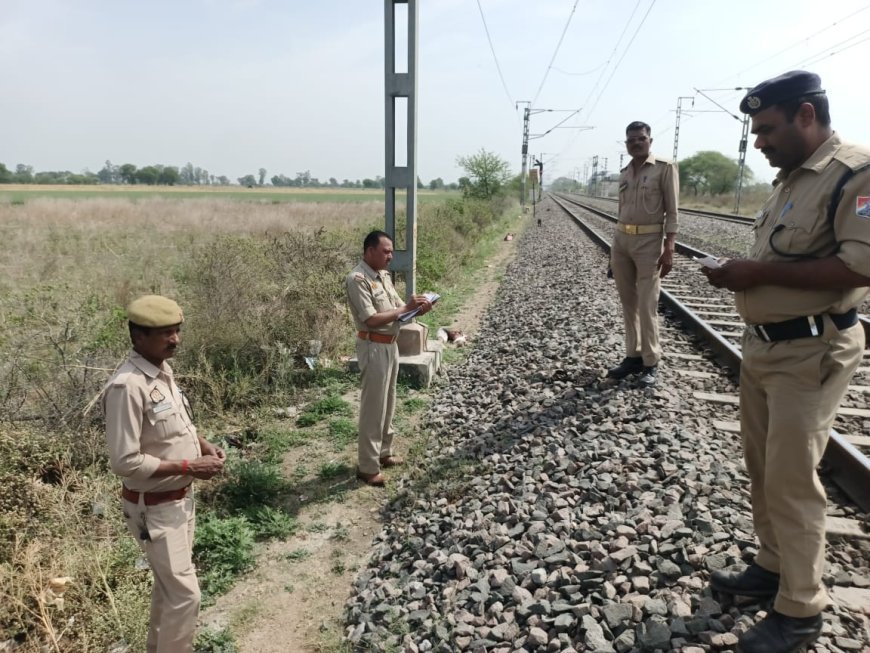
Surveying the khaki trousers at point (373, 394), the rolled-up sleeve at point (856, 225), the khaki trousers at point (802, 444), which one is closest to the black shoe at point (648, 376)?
the khaki trousers at point (373, 394)

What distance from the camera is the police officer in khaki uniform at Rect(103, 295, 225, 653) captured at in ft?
7.46

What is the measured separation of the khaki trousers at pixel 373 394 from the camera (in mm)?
4434

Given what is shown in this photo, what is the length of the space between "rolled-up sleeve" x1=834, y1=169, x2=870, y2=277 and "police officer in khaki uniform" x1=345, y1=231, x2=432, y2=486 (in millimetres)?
2823

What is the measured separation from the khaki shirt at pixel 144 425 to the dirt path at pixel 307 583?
4.14 feet

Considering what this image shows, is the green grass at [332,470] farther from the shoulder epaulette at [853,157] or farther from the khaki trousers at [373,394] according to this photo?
the shoulder epaulette at [853,157]

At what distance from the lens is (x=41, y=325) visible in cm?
595

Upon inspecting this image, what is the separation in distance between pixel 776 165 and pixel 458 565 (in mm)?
2636

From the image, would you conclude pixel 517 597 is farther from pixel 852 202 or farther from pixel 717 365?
pixel 717 365

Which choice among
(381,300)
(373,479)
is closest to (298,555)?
(373,479)

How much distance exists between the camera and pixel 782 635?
2.28 m

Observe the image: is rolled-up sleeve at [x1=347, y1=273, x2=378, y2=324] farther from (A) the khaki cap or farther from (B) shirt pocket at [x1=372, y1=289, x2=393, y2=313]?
(A) the khaki cap

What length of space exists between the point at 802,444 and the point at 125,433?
2.77 metres

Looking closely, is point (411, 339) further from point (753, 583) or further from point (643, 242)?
point (753, 583)

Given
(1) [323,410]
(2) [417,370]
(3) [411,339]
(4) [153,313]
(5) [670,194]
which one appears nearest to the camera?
(4) [153,313]
